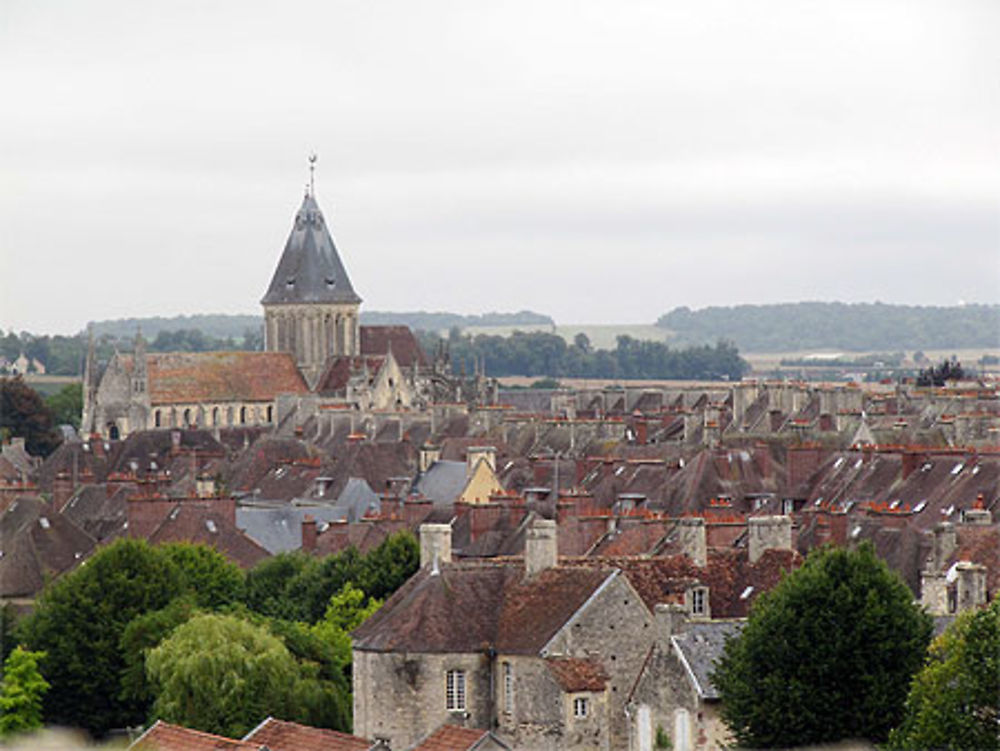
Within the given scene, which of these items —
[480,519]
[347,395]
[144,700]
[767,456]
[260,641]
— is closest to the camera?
[260,641]

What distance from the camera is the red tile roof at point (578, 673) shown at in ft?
155

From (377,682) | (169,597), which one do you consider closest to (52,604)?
(169,597)

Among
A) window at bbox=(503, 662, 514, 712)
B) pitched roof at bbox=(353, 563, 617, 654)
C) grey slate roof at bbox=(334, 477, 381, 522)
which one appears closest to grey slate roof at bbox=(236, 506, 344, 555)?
grey slate roof at bbox=(334, 477, 381, 522)

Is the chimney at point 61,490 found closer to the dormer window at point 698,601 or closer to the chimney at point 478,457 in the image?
the chimney at point 478,457

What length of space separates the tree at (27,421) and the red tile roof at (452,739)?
118m

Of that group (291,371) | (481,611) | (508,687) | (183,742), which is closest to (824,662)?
(508,687)

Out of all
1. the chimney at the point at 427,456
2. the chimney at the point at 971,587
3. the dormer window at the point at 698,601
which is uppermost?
the chimney at the point at 971,587

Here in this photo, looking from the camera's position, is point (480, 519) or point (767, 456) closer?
point (480, 519)

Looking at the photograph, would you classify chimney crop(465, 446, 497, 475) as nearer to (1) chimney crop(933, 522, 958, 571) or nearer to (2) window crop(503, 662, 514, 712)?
(1) chimney crop(933, 522, 958, 571)

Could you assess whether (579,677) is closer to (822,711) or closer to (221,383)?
(822,711)

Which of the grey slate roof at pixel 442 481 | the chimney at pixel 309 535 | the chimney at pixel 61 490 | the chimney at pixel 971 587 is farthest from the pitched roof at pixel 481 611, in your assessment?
the chimney at pixel 61 490

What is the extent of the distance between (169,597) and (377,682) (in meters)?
15.1

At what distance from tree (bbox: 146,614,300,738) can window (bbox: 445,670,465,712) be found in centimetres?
473

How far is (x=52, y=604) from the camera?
62.8m
